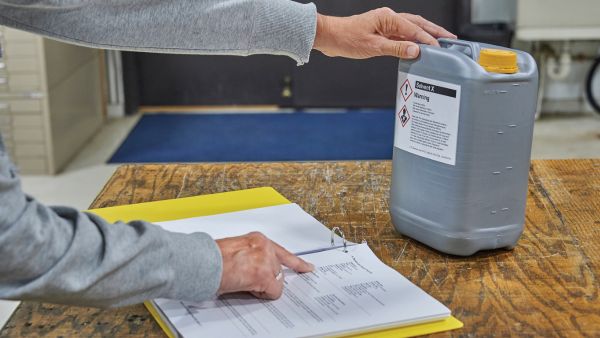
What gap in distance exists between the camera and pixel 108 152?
3.80m

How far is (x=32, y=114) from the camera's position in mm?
3424

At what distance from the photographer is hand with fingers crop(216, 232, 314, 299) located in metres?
0.95

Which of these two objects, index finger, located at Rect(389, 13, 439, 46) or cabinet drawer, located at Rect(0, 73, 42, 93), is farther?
cabinet drawer, located at Rect(0, 73, 42, 93)

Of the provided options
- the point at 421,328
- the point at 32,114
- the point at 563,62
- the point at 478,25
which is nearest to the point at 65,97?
the point at 32,114

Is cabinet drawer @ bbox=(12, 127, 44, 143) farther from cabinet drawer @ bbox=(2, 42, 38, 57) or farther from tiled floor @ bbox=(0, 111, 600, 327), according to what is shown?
cabinet drawer @ bbox=(2, 42, 38, 57)

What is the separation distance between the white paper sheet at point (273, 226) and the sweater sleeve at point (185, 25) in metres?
0.24

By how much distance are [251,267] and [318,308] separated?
0.09 m

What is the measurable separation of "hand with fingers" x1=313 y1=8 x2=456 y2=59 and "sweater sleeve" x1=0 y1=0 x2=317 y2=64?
1.2 inches

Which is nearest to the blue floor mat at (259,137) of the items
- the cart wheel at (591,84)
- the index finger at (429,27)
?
the cart wheel at (591,84)

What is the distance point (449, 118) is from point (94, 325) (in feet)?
1.62

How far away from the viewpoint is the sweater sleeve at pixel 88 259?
0.81m

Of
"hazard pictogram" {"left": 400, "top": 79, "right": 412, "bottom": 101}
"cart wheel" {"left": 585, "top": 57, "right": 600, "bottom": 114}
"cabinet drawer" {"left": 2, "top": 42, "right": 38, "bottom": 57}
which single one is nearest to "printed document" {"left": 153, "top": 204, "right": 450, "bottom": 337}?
"hazard pictogram" {"left": 400, "top": 79, "right": 412, "bottom": 101}

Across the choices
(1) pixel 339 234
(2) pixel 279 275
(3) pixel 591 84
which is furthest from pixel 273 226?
(3) pixel 591 84

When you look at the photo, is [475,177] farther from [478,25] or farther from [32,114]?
[478,25]
